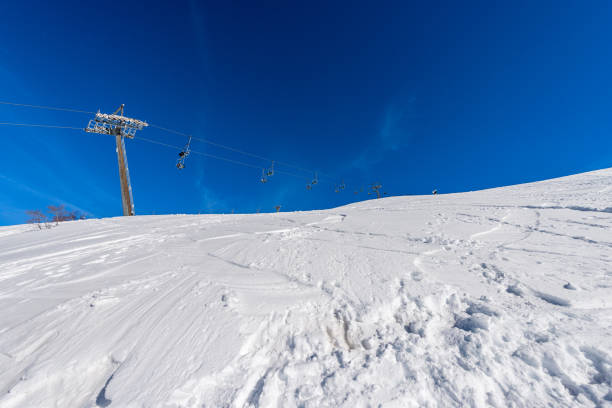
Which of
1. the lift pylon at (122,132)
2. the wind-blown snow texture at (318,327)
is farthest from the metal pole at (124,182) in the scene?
the wind-blown snow texture at (318,327)

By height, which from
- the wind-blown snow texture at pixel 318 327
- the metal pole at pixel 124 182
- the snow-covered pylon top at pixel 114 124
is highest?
the snow-covered pylon top at pixel 114 124

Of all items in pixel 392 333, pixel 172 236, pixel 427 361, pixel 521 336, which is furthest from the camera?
pixel 172 236

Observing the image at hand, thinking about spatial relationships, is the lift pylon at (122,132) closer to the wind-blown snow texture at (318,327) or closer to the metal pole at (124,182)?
the metal pole at (124,182)

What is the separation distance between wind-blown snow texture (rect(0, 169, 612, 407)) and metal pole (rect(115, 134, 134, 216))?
11.3 meters

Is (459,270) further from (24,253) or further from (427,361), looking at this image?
(24,253)

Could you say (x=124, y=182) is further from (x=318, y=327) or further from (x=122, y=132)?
(x=318, y=327)

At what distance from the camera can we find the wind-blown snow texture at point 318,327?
135cm

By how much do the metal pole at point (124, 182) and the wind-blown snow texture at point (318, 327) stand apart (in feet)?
36.9

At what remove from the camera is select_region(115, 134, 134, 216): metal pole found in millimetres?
13312

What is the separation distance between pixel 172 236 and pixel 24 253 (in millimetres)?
2468

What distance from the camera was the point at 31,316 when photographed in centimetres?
212

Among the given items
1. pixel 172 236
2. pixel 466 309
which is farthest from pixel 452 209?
pixel 172 236

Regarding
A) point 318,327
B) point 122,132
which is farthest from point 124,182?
point 318,327

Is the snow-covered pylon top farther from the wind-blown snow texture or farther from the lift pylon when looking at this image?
the wind-blown snow texture
